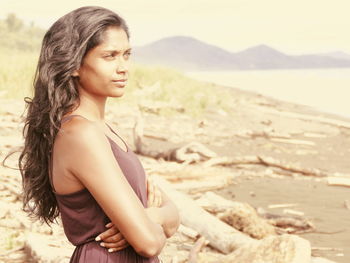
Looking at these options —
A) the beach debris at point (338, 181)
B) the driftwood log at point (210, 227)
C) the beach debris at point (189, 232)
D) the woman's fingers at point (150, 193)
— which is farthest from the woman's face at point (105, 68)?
the beach debris at point (338, 181)

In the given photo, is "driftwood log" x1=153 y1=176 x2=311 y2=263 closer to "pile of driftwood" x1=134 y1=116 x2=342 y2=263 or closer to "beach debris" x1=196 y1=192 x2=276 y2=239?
"pile of driftwood" x1=134 y1=116 x2=342 y2=263

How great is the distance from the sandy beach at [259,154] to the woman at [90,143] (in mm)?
1430

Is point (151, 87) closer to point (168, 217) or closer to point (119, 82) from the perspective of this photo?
point (168, 217)

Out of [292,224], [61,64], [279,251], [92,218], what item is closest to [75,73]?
[61,64]

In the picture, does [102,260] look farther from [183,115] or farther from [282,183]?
[183,115]

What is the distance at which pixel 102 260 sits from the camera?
2.55m

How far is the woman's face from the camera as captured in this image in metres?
2.50

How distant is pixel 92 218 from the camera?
2.51 meters

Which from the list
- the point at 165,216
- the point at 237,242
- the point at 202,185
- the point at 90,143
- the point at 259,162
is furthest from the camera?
the point at 259,162

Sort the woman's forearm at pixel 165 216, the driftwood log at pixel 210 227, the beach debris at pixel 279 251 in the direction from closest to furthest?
the woman's forearm at pixel 165 216, the beach debris at pixel 279 251, the driftwood log at pixel 210 227

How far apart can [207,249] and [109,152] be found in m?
4.18

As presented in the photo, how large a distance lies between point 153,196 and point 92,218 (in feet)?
1.77

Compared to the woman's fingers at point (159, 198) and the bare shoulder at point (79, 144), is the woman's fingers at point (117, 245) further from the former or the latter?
the woman's fingers at point (159, 198)

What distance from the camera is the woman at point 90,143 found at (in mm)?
2344
